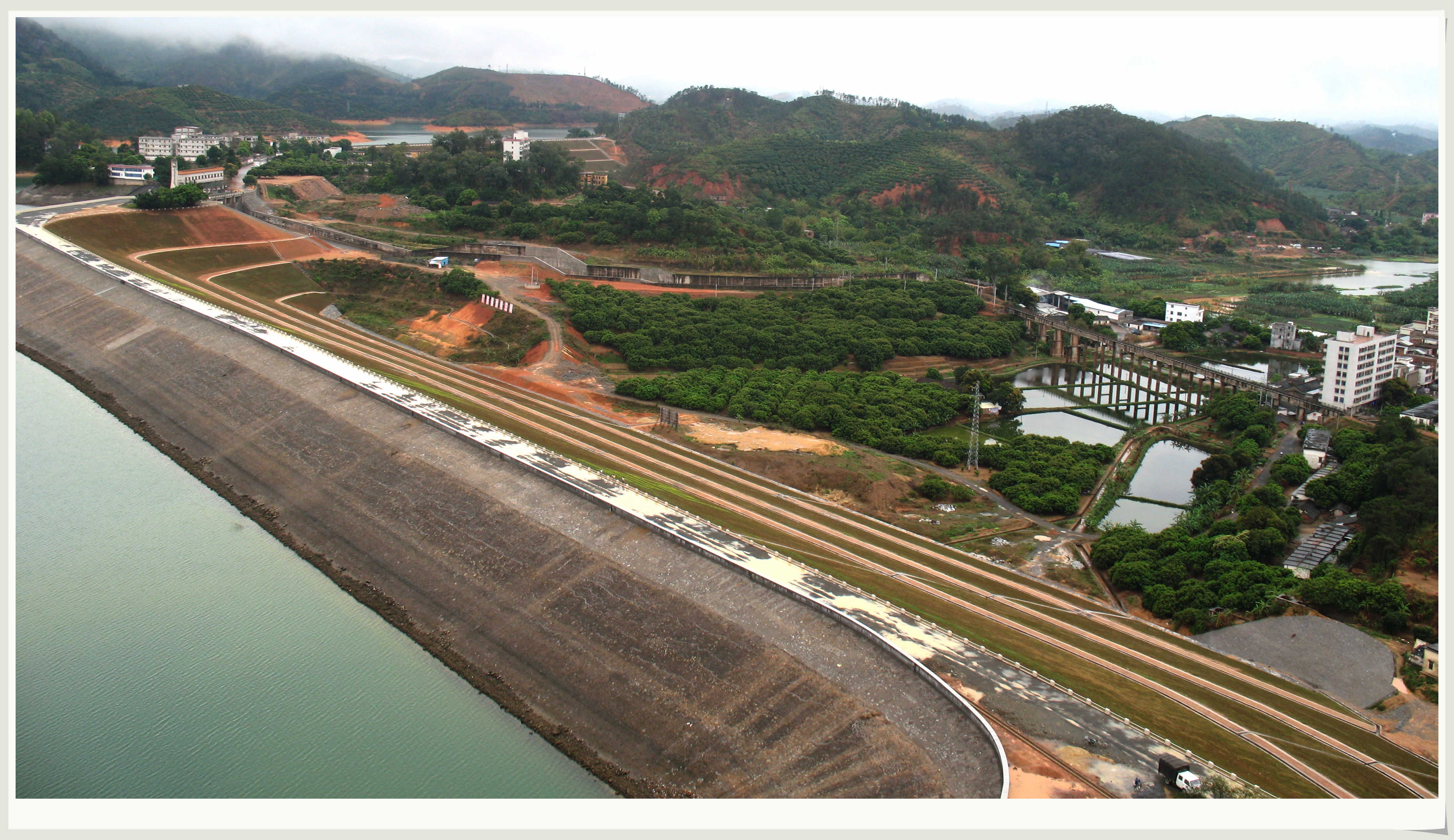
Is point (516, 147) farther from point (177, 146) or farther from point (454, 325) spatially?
point (454, 325)

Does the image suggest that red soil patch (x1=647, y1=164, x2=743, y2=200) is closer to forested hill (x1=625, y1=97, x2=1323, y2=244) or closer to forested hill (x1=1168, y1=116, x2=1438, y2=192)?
forested hill (x1=625, y1=97, x2=1323, y2=244)

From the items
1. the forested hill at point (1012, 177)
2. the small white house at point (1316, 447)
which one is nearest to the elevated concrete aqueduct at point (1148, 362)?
the small white house at point (1316, 447)

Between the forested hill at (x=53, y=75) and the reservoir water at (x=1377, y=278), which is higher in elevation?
the forested hill at (x=53, y=75)

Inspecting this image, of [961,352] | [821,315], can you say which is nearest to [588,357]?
[821,315]

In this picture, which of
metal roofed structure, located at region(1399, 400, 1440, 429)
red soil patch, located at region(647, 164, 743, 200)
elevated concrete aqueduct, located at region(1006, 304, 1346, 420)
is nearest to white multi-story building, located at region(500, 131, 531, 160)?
red soil patch, located at region(647, 164, 743, 200)

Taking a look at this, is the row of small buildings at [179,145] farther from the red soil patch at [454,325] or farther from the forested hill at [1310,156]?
the forested hill at [1310,156]

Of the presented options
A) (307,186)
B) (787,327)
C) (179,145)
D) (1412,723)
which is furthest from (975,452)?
(179,145)
